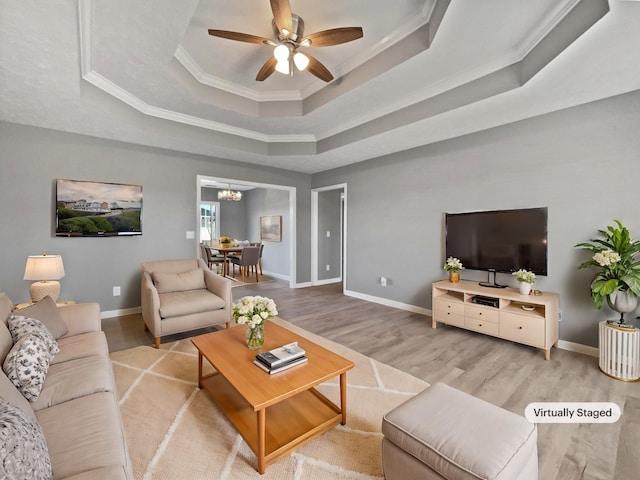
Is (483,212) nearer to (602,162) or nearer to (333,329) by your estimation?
(602,162)

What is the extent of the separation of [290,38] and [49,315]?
280 cm

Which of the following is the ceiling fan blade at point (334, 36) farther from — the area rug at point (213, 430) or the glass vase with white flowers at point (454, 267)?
the glass vase with white flowers at point (454, 267)

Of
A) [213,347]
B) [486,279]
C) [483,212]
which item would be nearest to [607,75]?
[483,212]

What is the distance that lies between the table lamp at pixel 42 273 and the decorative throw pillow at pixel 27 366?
1677 millimetres

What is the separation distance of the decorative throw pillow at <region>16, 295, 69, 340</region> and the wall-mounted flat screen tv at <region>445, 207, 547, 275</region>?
417cm

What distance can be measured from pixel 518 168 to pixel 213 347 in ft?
12.2

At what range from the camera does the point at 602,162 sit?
9.34 ft

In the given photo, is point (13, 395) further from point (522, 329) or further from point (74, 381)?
point (522, 329)

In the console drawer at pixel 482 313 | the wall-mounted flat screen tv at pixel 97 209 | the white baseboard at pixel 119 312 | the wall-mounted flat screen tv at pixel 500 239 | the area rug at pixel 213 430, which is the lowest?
the area rug at pixel 213 430

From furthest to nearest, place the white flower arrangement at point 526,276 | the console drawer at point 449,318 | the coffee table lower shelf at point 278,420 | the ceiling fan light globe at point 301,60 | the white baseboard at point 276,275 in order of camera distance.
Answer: the white baseboard at point 276,275, the console drawer at point 449,318, the white flower arrangement at point 526,276, the ceiling fan light globe at point 301,60, the coffee table lower shelf at point 278,420

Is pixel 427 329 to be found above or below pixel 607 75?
below

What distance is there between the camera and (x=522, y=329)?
299 cm

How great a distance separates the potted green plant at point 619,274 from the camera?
2.46m

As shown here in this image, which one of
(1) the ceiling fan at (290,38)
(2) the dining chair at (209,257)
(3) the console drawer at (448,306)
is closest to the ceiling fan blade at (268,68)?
(1) the ceiling fan at (290,38)
